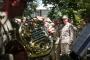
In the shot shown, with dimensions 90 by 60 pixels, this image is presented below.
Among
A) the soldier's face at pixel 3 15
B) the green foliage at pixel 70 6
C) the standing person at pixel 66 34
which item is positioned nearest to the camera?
the soldier's face at pixel 3 15

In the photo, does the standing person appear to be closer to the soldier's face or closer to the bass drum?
the bass drum

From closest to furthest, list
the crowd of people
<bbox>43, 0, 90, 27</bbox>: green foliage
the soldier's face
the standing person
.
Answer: the soldier's face → <bbox>43, 0, 90, 27</bbox>: green foliage → the crowd of people → the standing person

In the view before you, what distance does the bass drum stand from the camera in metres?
2.76

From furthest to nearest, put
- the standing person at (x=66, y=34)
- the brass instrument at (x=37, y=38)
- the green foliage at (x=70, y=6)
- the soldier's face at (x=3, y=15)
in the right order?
the standing person at (x=66, y=34)
the green foliage at (x=70, y=6)
the brass instrument at (x=37, y=38)
the soldier's face at (x=3, y=15)

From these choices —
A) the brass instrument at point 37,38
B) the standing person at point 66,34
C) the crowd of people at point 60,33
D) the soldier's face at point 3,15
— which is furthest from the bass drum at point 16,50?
the standing person at point 66,34

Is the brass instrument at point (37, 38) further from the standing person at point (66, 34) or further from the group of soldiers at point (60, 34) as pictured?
the standing person at point (66, 34)

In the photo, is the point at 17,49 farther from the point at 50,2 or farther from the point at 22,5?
the point at 50,2

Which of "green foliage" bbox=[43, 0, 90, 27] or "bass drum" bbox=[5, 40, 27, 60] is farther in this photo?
"green foliage" bbox=[43, 0, 90, 27]

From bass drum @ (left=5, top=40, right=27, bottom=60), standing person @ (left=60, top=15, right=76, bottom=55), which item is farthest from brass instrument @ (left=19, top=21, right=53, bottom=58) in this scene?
bass drum @ (left=5, top=40, right=27, bottom=60)

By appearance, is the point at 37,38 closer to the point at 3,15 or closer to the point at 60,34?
the point at 60,34

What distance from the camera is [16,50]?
2797 millimetres

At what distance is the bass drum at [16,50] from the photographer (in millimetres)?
2756

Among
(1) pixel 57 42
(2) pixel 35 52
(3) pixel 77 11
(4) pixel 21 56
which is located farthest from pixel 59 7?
(4) pixel 21 56

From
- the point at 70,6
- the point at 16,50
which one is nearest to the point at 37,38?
the point at 70,6
